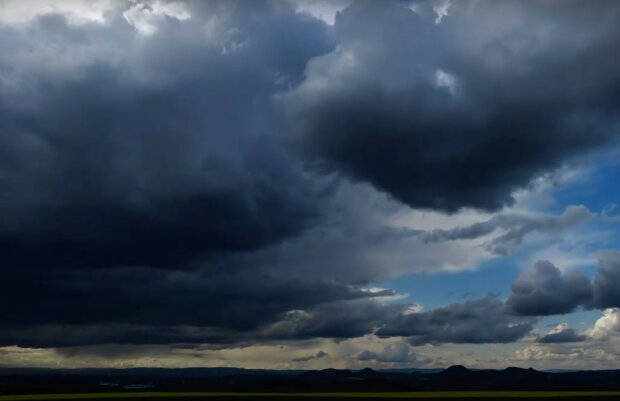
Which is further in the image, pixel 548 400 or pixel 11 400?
pixel 548 400

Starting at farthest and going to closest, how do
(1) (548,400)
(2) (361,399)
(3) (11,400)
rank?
(2) (361,399)
(1) (548,400)
(3) (11,400)

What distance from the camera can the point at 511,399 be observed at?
15075 centimetres

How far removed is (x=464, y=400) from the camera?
14750 centimetres

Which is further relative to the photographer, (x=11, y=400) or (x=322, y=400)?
(x=322, y=400)

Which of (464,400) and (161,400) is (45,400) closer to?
(161,400)

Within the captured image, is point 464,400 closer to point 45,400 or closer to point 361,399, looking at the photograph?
point 361,399

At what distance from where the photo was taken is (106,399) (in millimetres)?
159250

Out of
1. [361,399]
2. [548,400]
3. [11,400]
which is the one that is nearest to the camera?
[11,400]

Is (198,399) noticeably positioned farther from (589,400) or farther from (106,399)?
(589,400)

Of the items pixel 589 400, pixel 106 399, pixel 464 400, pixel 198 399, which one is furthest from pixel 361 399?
pixel 106 399

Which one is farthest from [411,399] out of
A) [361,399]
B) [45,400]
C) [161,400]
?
[45,400]

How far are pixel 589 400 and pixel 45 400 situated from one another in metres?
131

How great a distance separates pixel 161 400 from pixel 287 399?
3020 cm

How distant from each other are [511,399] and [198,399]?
7561 cm
